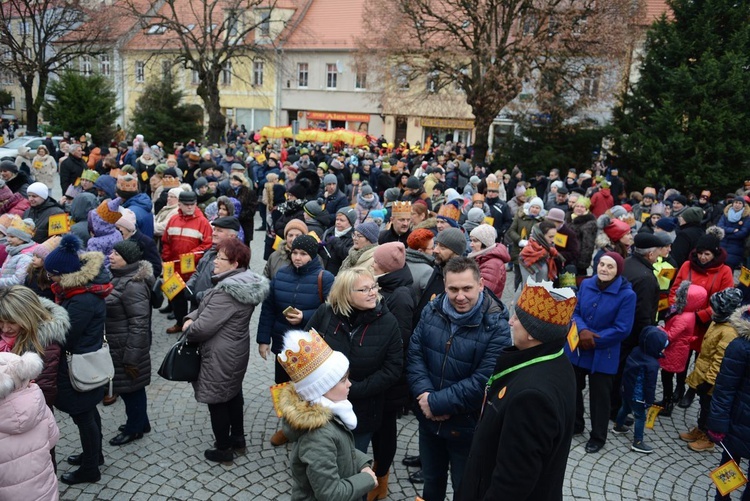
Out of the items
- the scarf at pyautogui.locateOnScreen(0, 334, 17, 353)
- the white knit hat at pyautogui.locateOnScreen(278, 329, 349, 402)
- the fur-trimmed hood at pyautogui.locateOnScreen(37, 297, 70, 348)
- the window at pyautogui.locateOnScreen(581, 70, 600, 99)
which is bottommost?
the scarf at pyautogui.locateOnScreen(0, 334, 17, 353)

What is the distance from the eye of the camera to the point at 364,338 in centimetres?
381

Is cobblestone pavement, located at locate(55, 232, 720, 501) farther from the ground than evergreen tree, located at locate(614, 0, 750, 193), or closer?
closer

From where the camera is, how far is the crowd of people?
2.67 metres

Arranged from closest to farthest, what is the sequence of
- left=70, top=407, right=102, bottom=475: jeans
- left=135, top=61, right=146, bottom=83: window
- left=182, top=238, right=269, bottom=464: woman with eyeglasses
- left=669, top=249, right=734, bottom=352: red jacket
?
1. left=70, top=407, right=102, bottom=475: jeans
2. left=182, top=238, right=269, bottom=464: woman with eyeglasses
3. left=669, top=249, right=734, bottom=352: red jacket
4. left=135, top=61, right=146, bottom=83: window

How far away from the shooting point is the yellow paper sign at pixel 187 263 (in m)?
6.49

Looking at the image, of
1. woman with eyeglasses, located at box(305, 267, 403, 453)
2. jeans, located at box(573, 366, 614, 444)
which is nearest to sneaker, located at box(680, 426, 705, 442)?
jeans, located at box(573, 366, 614, 444)

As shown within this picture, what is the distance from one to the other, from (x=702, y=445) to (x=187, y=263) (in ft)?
18.3

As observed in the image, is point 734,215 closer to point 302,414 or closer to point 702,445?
point 702,445

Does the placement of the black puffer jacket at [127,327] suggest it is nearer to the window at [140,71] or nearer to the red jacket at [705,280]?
the red jacket at [705,280]

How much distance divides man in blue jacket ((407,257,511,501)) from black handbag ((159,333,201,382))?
1.76 metres

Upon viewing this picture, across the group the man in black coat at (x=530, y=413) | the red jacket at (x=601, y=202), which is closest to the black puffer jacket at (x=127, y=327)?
the man in black coat at (x=530, y=413)

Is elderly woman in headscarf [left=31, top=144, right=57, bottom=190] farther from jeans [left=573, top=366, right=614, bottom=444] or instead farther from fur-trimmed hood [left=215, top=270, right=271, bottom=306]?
jeans [left=573, top=366, right=614, bottom=444]

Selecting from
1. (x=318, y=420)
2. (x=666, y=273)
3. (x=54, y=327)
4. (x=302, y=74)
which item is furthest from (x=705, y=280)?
(x=302, y=74)

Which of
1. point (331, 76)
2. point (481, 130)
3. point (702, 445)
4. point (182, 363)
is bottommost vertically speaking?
point (702, 445)
